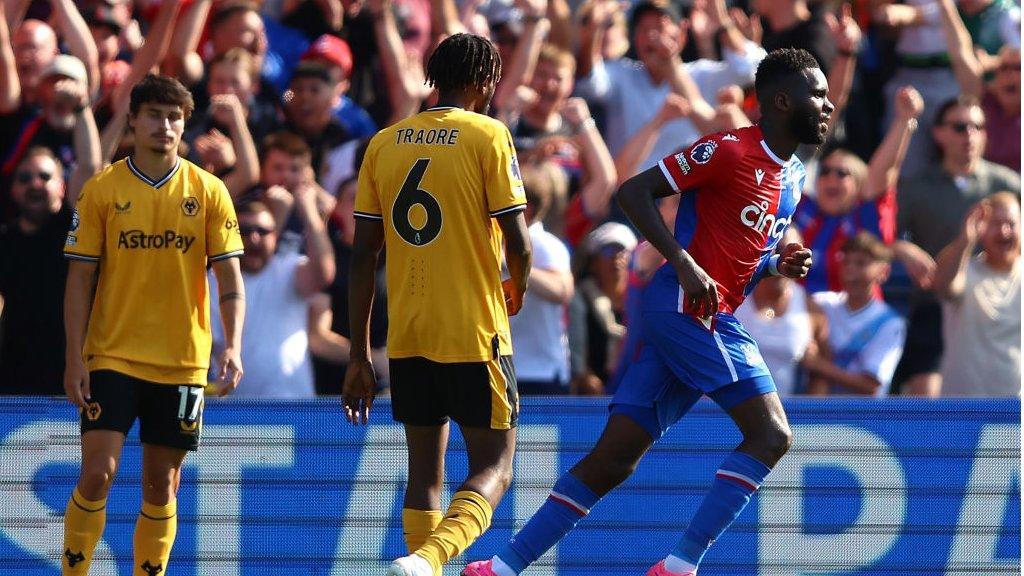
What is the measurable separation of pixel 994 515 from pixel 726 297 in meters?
2.14

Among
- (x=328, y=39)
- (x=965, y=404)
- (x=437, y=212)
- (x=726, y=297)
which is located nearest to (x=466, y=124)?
(x=437, y=212)

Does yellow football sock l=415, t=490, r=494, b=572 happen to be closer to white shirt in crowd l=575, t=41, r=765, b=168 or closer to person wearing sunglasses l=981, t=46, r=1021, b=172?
white shirt in crowd l=575, t=41, r=765, b=168

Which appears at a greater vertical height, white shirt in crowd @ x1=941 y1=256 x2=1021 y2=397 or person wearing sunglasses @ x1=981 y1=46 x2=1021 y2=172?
person wearing sunglasses @ x1=981 y1=46 x2=1021 y2=172

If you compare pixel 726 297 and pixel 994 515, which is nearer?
pixel 726 297

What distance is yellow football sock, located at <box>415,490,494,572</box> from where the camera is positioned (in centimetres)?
558

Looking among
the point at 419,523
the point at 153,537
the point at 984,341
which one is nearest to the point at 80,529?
the point at 153,537

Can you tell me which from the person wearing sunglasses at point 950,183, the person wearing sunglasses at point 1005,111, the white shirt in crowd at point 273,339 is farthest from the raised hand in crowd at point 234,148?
the person wearing sunglasses at point 1005,111

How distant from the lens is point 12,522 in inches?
292

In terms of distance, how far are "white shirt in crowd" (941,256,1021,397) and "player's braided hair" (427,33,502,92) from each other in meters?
4.85

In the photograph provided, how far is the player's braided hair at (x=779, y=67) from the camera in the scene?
6234 millimetres

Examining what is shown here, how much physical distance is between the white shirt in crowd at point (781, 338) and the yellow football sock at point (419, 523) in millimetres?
3772

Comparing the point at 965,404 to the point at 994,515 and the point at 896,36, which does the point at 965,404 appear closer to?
the point at 994,515

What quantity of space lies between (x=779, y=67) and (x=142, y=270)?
2652 millimetres

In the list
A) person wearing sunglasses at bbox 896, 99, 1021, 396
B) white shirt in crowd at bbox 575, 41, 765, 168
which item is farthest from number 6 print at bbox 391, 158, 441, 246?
person wearing sunglasses at bbox 896, 99, 1021, 396
